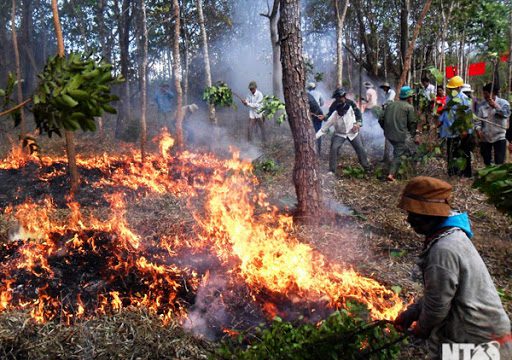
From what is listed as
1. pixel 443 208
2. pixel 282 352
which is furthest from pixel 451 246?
pixel 282 352

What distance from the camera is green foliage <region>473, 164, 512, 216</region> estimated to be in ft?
11.0

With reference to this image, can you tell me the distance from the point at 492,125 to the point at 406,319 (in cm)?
657

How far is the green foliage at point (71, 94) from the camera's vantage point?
77.6 inches

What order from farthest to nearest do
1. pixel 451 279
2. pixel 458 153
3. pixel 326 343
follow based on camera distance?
pixel 458 153 → pixel 326 343 → pixel 451 279

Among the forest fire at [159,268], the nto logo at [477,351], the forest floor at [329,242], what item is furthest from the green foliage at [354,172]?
the nto logo at [477,351]

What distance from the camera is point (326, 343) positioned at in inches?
111

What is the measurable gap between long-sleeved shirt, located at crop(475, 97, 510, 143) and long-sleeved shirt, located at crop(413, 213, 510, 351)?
6.21m

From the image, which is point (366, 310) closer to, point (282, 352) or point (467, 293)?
point (282, 352)

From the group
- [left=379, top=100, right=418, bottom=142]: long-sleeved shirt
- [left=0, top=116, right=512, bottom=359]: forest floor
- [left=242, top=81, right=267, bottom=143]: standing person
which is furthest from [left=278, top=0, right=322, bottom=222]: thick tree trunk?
[left=242, top=81, right=267, bottom=143]: standing person

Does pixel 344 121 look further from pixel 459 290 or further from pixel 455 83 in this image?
pixel 459 290

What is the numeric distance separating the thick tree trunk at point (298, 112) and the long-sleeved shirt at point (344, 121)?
9.65 ft

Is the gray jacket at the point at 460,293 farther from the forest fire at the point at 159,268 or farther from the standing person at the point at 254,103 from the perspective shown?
the standing person at the point at 254,103

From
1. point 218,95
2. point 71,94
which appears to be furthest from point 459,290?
point 218,95

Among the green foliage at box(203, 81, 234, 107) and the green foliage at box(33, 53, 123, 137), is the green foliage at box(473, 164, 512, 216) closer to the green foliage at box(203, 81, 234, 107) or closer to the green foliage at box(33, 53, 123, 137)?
the green foliage at box(33, 53, 123, 137)
